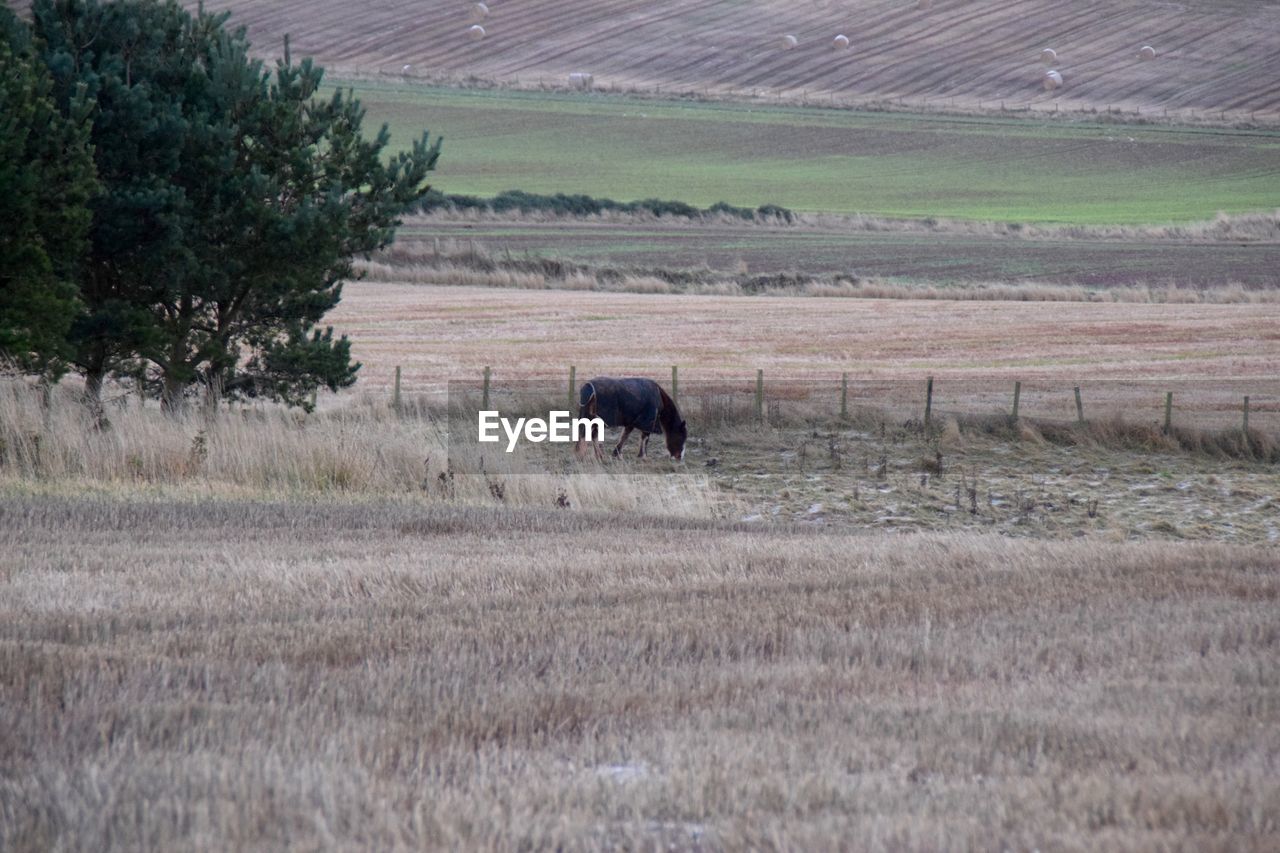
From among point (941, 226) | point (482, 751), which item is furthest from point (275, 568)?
point (941, 226)

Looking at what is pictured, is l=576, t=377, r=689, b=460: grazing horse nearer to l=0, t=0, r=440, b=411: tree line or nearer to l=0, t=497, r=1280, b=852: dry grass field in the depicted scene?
l=0, t=0, r=440, b=411: tree line

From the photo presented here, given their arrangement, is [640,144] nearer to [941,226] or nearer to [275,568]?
[941,226]

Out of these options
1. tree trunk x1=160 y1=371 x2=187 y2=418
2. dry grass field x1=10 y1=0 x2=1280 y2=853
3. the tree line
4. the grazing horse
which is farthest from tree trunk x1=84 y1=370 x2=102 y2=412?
the grazing horse

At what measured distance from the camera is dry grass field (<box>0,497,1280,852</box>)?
411 centimetres

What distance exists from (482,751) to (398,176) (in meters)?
14.0

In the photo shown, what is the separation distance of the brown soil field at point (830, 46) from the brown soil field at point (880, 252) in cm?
3218

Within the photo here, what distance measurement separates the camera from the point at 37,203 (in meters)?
13.8

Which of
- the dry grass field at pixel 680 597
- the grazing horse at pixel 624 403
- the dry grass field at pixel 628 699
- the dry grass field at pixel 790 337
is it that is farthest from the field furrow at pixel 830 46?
the dry grass field at pixel 628 699

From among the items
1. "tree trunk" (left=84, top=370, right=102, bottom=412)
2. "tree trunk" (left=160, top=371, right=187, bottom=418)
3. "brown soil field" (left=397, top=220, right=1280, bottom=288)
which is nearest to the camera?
"tree trunk" (left=84, top=370, right=102, bottom=412)

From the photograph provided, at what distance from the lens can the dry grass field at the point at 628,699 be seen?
411 cm

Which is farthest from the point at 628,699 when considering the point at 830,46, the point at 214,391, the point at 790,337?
the point at 830,46

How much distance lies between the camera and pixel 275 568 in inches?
332

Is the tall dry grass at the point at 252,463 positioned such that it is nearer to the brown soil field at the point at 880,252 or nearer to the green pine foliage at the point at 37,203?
the green pine foliage at the point at 37,203

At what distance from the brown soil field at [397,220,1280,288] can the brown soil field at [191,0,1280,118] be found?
32.2 meters
